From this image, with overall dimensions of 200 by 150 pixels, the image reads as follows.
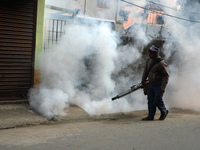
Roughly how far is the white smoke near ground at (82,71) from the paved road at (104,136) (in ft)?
3.51

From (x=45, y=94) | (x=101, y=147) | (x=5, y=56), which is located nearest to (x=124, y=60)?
(x=45, y=94)

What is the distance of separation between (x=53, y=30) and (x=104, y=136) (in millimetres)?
3866

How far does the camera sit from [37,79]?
623 centimetres

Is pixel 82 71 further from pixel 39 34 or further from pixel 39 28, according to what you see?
pixel 39 28

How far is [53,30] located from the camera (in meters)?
6.71

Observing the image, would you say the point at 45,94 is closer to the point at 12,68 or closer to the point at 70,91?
the point at 70,91

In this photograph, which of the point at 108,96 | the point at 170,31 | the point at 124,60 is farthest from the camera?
the point at 170,31

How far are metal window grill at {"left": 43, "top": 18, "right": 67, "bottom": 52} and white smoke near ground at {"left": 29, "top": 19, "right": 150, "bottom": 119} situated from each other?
0.29 meters

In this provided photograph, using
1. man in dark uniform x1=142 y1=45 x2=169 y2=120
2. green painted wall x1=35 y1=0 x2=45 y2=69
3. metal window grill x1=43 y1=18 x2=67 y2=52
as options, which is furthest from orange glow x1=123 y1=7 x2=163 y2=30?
man in dark uniform x1=142 y1=45 x2=169 y2=120

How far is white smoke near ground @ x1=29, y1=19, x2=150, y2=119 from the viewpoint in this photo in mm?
5898

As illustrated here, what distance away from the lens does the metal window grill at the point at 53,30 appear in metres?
6.64

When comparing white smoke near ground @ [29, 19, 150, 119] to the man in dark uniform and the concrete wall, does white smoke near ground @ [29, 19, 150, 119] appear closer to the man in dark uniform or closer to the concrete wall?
the concrete wall

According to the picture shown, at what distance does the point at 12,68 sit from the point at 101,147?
3.41 metres

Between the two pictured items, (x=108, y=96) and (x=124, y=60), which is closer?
(x=108, y=96)
